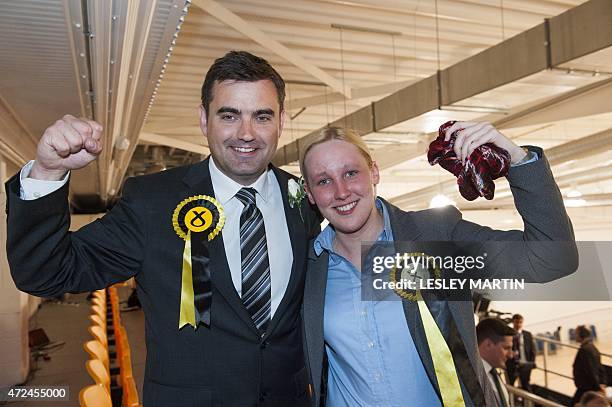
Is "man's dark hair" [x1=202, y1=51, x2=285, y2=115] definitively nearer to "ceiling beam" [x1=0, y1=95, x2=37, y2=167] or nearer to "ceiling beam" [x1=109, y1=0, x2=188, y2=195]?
"ceiling beam" [x1=109, y1=0, x2=188, y2=195]

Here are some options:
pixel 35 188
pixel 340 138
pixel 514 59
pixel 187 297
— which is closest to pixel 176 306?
pixel 187 297

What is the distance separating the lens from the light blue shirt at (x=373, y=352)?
4.50ft

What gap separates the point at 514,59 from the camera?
3379 millimetres

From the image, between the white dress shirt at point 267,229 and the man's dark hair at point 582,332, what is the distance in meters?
0.72

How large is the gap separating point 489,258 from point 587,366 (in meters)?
0.37

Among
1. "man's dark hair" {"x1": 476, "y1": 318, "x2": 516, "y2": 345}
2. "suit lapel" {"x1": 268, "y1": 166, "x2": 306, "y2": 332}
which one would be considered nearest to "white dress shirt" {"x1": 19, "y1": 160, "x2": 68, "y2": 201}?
"suit lapel" {"x1": 268, "y1": 166, "x2": 306, "y2": 332}

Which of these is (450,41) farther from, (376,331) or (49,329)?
(49,329)

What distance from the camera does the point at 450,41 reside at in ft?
17.7

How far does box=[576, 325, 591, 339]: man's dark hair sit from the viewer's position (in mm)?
1119

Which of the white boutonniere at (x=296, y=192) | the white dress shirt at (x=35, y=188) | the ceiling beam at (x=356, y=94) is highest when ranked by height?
the ceiling beam at (x=356, y=94)

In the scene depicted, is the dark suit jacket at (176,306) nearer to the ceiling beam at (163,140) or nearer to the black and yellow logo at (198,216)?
the black and yellow logo at (198,216)

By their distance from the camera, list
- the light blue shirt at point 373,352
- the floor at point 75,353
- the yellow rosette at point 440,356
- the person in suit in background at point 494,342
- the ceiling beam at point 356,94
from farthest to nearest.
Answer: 1. the ceiling beam at point 356,94
2. the person in suit in background at point 494,342
3. the floor at point 75,353
4. the light blue shirt at point 373,352
5. the yellow rosette at point 440,356

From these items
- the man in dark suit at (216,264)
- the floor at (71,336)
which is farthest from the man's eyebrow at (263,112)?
the floor at (71,336)

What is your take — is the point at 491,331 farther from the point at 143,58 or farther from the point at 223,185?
the point at 143,58
